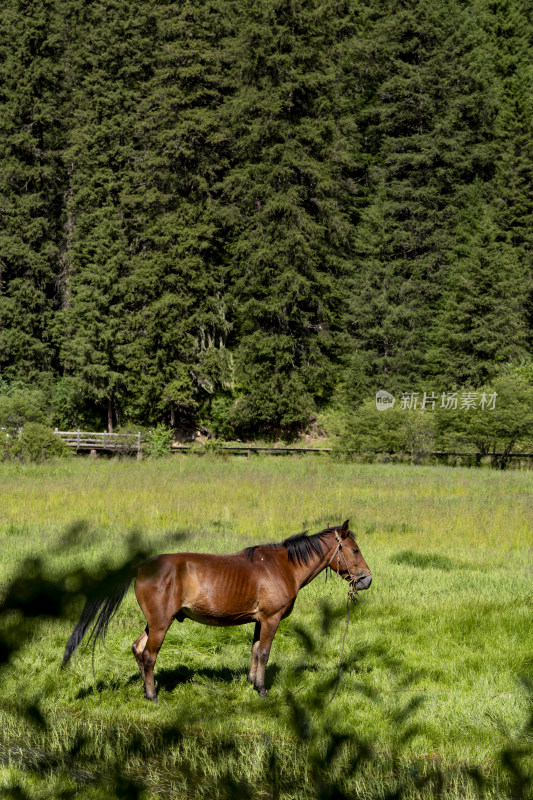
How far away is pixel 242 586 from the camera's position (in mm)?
5305

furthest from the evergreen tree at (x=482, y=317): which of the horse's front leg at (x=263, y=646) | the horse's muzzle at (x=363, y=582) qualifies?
the horse's front leg at (x=263, y=646)

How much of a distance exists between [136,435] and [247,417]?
6.97 m

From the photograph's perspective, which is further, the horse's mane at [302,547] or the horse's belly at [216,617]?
the horse's mane at [302,547]

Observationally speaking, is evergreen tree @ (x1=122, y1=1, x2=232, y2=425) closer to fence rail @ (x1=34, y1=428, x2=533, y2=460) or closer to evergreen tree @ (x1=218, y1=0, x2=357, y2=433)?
evergreen tree @ (x1=218, y1=0, x2=357, y2=433)

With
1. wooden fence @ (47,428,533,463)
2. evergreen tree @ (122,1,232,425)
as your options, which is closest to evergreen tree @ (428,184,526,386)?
wooden fence @ (47,428,533,463)

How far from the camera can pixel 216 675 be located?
6.07 meters

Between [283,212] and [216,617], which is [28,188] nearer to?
[283,212]

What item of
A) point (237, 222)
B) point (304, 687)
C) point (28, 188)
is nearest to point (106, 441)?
point (237, 222)

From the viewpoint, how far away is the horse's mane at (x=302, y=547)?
18.4 ft

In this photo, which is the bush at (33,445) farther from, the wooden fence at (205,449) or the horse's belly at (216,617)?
the horse's belly at (216,617)

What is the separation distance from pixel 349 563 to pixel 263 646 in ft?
2.92

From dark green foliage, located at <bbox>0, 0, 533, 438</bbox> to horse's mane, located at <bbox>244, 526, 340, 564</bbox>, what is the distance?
104 feet

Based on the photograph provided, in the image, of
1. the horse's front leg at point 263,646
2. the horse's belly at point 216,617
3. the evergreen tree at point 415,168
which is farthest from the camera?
the evergreen tree at point 415,168

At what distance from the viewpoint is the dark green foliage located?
37688mm
